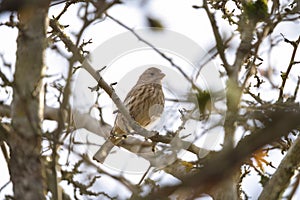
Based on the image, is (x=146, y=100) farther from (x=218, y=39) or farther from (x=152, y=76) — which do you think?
(x=218, y=39)

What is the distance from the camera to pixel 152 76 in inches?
327

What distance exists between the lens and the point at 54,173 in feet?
8.49

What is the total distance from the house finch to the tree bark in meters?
3.93

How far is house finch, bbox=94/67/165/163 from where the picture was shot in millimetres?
7270

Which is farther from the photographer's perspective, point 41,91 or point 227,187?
point 227,187

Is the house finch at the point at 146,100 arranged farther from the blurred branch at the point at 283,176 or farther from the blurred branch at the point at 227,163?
the blurred branch at the point at 227,163

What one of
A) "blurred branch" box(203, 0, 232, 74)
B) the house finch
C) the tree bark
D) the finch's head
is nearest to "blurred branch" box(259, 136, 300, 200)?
"blurred branch" box(203, 0, 232, 74)

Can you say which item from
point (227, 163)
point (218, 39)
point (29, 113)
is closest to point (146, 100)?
point (218, 39)

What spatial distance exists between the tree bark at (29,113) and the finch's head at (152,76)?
5565 millimetres

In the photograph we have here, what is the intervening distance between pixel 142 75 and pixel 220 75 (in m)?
5.08

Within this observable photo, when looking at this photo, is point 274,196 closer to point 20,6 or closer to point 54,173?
point 54,173

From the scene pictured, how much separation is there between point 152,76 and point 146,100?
573mm

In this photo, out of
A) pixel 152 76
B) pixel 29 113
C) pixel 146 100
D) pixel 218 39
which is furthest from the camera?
pixel 152 76

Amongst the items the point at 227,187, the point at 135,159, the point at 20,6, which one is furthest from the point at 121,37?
the point at 20,6
